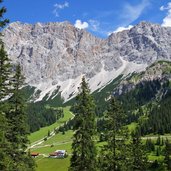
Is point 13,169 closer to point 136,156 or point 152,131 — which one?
point 136,156

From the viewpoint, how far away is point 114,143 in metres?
35.5

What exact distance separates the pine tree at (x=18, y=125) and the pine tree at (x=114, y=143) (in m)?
7.78

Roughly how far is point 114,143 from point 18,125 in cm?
1011

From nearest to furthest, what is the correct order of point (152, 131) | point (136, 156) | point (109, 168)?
1. point (109, 168)
2. point (136, 156)
3. point (152, 131)

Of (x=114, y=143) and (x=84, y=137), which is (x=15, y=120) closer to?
(x=84, y=137)

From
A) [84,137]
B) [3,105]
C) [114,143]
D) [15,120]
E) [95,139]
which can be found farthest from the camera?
[95,139]

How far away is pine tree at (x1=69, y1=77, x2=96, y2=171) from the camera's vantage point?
117ft

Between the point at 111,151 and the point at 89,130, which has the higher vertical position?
the point at 89,130

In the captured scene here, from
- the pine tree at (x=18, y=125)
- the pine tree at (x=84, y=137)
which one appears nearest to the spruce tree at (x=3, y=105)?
the pine tree at (x=18, y=125)

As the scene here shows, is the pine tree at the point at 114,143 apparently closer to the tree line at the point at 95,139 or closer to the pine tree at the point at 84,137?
the tree line at the point at 95,139

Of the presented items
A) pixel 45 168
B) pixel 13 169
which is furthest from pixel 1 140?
pixel 45 168

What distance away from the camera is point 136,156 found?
4925 centimetres

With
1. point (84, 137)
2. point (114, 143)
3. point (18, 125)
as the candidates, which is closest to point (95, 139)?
point (84, 137)

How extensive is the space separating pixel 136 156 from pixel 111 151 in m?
15.0
